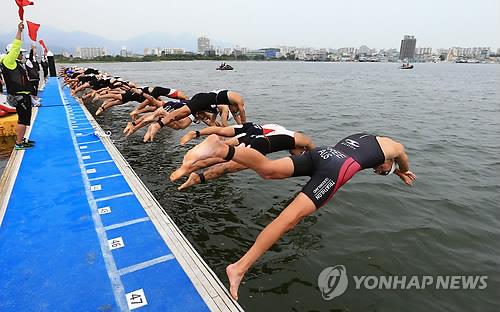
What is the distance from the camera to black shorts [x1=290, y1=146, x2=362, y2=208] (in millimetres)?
3953

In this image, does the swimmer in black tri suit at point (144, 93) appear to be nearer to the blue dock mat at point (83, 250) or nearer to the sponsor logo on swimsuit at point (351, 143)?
the blue dock mat at point (83, 250)

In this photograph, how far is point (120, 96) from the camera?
45.5ft

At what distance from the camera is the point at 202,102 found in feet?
28.5

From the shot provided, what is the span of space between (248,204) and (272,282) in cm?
264

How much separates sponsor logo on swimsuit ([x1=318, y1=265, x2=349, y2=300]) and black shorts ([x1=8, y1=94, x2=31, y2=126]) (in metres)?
8.87

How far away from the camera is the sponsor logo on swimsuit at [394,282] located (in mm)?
4695

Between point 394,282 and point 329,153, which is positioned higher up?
point 329,153

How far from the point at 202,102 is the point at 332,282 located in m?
5.85

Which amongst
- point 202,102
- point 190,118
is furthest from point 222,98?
point 190,118

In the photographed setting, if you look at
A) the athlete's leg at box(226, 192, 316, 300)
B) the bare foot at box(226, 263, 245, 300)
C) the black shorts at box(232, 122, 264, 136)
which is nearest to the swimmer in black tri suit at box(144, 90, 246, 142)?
the black shorts at box(232, 122, 264, 136)

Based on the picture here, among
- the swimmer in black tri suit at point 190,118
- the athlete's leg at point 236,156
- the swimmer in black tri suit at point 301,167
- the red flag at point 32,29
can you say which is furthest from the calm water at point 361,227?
the red flag at point 32,29

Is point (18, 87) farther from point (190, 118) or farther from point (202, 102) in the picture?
point (202, 102)

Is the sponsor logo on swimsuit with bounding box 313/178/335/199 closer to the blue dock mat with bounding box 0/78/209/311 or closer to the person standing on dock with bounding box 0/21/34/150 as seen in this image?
the blue dock mat with bounding box 0/78/209/311

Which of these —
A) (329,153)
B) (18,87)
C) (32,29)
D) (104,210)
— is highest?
(32,29)
